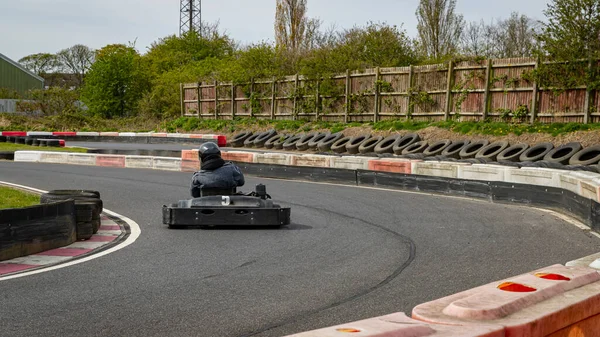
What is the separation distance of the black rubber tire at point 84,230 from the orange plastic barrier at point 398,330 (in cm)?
640

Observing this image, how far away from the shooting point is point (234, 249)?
8.41 m

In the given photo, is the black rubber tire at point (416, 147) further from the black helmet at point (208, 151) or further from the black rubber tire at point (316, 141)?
the black helmet at point (208, 151)

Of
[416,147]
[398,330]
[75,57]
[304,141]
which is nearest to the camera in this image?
[398,330]

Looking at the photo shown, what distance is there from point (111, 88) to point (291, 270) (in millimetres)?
49104

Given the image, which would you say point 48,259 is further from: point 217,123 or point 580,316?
point 217,123

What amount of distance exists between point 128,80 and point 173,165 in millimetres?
36014

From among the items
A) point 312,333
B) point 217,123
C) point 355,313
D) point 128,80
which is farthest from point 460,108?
point 128,80

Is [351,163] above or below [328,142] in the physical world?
below

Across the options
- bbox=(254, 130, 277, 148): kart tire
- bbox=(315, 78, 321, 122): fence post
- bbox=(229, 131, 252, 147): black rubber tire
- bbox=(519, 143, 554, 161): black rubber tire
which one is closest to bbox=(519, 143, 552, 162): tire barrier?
bbox=(519, 143, 554, 161): black rubber tire

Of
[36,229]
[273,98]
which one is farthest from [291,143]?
[36,229]

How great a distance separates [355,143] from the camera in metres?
26.7

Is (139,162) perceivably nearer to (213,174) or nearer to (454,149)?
(454,149)

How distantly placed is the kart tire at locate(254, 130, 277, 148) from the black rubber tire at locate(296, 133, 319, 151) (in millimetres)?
2817

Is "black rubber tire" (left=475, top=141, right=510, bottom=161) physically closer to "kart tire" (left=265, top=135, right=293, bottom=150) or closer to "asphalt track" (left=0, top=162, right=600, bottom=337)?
"asphalt track" (left=0, top=162, right=600, bottom=337)
